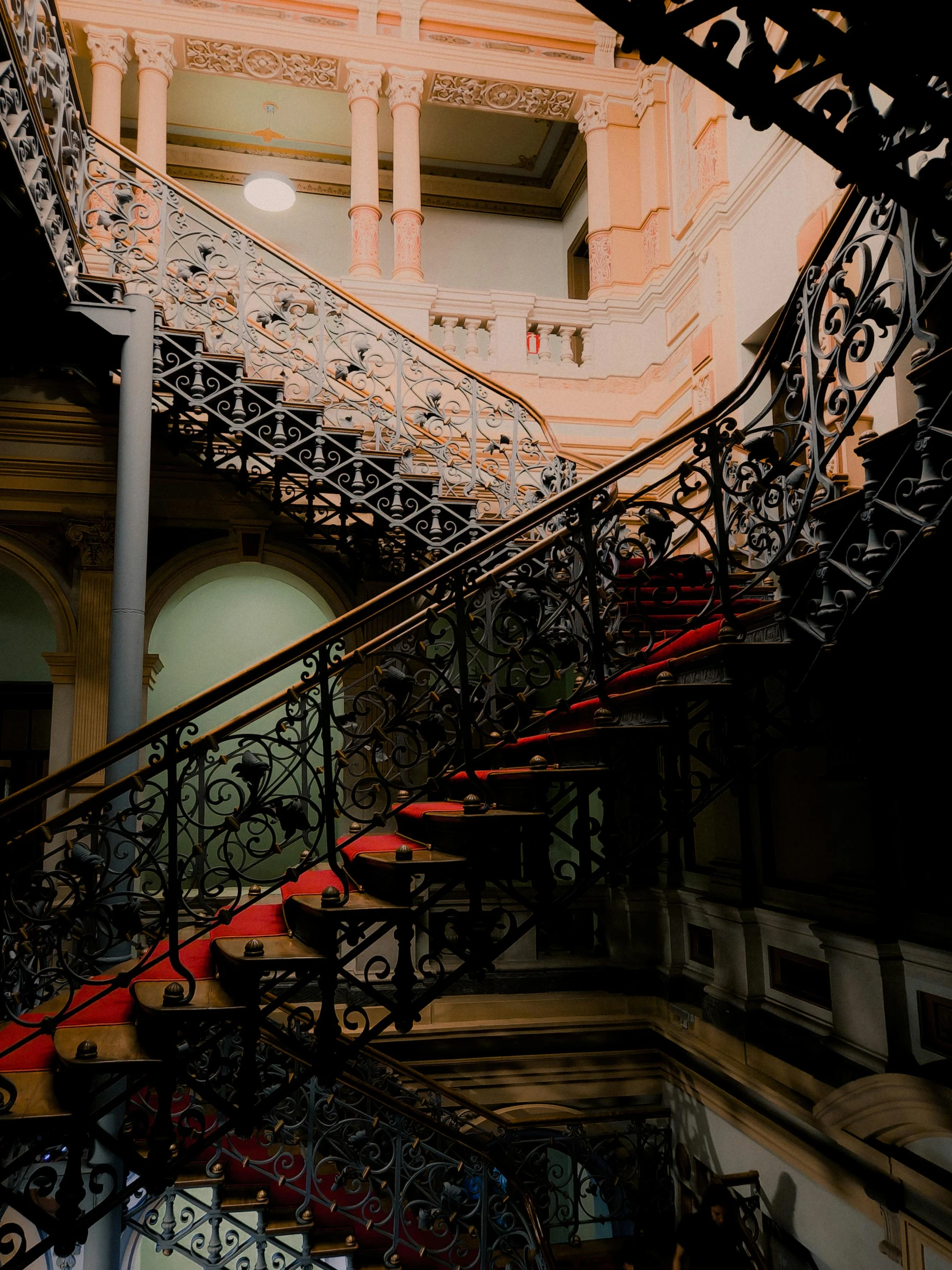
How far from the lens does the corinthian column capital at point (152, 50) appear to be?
310 inches

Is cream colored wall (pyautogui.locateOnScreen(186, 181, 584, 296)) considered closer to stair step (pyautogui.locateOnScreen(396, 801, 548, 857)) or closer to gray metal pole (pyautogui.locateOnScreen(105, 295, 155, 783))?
gray metal pole (pyautogui.locateOnScreen(105, 295, 155, 783))

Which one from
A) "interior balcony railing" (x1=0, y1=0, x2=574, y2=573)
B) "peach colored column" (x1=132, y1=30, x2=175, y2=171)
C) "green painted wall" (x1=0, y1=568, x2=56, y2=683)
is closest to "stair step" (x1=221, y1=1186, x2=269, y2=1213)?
"interior balcony railing" (x1=0, y1=0, x2=574, y2=573)

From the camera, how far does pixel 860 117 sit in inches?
82.4

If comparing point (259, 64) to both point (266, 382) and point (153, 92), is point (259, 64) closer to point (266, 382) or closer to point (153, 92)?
point (153, 92)

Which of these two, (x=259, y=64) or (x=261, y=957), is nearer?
(x=261, y=957)

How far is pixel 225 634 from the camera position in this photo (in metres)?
10.4

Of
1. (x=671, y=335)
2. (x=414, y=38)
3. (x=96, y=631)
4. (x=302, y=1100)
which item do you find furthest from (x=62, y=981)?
(x=414, y=38)

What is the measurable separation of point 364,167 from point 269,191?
88cm

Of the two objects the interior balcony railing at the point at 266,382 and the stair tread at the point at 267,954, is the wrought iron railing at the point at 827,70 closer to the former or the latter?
the stair tread at the point at 267,954

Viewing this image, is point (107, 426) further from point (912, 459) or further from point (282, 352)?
point (912, 459)

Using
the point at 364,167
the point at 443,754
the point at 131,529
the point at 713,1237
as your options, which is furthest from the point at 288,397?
the point at 713,1237

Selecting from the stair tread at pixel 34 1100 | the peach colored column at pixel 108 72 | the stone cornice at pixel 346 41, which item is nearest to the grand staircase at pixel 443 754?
the stair tread at pixel 34 1100

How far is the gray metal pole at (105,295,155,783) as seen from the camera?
15.8ft

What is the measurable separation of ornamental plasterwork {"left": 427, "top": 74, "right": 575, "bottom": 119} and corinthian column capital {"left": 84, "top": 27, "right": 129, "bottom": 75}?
2.80 metres
